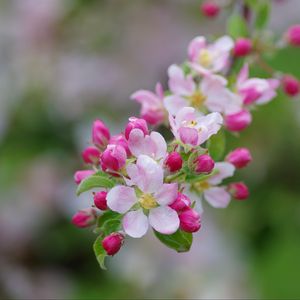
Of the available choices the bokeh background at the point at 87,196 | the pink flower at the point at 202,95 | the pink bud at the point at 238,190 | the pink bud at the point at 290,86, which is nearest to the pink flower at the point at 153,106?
the pink flower at the point at 202,95

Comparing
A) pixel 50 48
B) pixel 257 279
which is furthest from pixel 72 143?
pixel 257 279

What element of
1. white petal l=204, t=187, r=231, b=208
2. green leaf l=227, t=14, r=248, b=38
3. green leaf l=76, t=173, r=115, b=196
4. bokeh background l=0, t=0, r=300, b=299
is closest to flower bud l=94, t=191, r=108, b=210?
green leaf l=76, t=173, r=115, b=196

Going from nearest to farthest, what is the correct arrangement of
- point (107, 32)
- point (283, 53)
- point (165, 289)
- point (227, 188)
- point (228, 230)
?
point (227, 188)
point (165, 289)
point (228, 230)
point (107, 32)
point (283, 53)

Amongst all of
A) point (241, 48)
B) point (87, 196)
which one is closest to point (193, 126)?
point (241, 48)

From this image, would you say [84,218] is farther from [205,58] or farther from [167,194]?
[205,58]

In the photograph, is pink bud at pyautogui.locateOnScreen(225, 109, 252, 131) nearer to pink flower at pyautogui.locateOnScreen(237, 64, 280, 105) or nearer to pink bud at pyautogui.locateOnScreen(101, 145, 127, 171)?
pink flower at pyautogui.locateOnScreen(237, 64, 280, 105)

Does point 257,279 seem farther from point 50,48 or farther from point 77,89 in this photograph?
point 50,48
